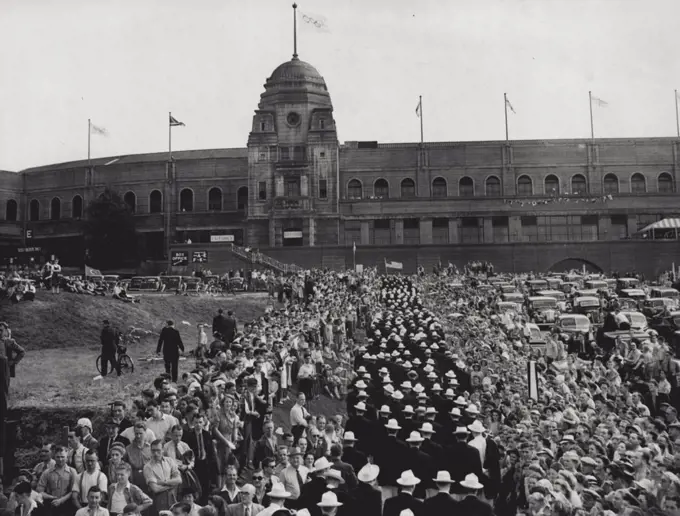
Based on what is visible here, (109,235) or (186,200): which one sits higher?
(186,200)

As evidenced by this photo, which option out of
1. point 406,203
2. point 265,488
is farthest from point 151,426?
point 406,203

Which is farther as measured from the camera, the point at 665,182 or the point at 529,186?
the point at 665,182

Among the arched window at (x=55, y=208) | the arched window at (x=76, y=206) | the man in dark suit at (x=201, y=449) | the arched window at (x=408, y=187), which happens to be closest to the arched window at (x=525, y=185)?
the arched window at (x=408, y=187)

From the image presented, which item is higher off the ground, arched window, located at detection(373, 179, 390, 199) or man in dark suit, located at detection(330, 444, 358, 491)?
arched window, located at detection(373, 179, 390, 199)

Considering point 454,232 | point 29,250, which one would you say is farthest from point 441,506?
point 29,250

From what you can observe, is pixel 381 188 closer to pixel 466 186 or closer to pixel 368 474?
pixel 466 186

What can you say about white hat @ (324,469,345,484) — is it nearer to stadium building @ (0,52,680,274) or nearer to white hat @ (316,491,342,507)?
white hat @ (316,491,342,507)

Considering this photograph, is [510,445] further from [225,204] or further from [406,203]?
[225,204]

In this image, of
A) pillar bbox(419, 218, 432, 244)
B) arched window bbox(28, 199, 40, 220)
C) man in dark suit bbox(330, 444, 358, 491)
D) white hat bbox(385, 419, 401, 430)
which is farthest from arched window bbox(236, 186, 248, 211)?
man in dark suit bbox(330, 444, 358, 491)
